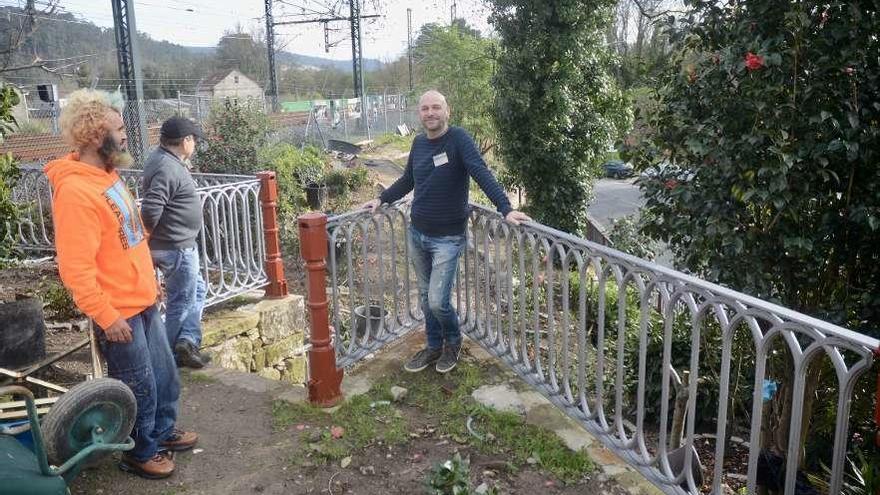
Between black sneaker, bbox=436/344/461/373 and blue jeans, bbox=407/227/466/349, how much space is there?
0.11 ft

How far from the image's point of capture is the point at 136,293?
2938 mm

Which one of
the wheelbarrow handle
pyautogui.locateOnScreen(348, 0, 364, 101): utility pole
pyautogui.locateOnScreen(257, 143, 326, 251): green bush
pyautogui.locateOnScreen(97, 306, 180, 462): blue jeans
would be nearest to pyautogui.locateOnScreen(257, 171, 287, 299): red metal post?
pyautogui.locateOnScreen(97, 306, 180, 462): blue jeans

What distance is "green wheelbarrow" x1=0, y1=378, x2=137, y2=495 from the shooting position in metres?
2.28

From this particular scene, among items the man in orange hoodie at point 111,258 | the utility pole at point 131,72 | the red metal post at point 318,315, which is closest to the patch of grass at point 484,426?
the red metal post at point 318,315

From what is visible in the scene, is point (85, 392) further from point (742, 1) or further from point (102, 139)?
point (742, 1)

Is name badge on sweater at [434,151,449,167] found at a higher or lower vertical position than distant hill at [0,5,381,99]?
lower

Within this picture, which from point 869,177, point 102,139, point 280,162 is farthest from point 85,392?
point 280,162

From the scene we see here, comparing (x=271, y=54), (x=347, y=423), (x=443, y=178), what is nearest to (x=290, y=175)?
(x=443, y=178)

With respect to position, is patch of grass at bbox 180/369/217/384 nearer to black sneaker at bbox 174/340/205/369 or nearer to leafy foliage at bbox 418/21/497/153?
black sneaker at bbox 174/340/205/369

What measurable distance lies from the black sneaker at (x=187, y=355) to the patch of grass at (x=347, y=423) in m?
0.92

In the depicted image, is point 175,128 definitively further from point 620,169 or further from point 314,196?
point 620,169

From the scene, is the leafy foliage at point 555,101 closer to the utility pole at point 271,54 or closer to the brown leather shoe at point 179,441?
the brown leather shoe at point 179,441

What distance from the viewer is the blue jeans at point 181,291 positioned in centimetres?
422

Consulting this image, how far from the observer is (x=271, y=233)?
19.2 feet
